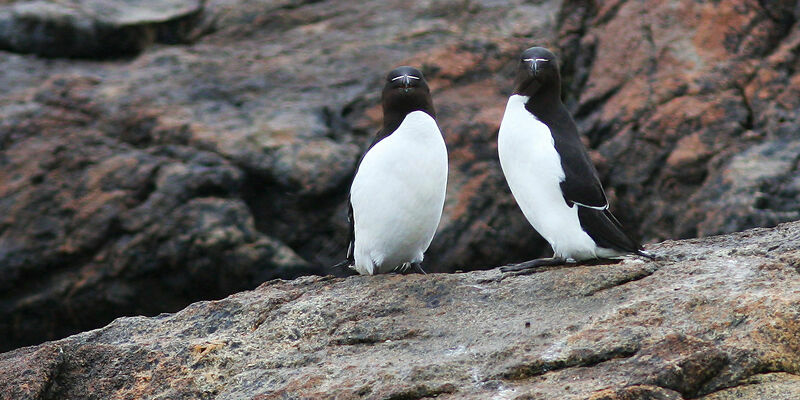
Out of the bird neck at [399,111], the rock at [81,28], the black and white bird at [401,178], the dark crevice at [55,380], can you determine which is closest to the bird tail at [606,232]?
the black and white bird at [401,178]

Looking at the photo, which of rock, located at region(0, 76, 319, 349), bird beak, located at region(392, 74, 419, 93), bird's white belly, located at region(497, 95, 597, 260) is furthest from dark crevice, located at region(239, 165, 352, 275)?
bird's white belly, located at region(497, 95, 597, 260)

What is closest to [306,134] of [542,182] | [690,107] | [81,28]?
[81,28]

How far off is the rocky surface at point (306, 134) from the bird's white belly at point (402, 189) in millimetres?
2656

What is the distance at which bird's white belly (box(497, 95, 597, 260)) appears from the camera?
6152mm

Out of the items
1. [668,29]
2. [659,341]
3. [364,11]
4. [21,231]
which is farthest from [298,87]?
[659,341]

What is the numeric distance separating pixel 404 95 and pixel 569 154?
1.06 metres

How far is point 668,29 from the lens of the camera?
10.4 metres

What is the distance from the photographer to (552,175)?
6.18 meters

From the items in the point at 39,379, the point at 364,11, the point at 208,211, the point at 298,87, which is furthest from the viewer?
the point at 364,11

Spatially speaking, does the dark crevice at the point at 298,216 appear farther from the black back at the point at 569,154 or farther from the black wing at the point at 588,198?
the black wing at the point at 588,198

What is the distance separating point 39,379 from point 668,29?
23.7ft

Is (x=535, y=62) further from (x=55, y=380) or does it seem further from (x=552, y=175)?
(x=55, y=380)

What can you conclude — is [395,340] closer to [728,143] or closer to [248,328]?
[248,328]

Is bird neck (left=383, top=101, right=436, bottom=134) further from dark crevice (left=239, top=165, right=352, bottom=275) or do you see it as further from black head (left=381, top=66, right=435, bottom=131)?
dark crevice (left=239, top=165, right=352, bottom=275)
